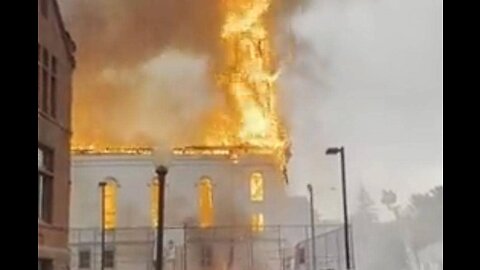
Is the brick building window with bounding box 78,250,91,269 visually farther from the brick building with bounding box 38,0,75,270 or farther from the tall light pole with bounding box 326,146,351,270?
the tall light pole with bounding box 326,146,351,270

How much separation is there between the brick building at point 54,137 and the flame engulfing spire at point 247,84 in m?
0.79

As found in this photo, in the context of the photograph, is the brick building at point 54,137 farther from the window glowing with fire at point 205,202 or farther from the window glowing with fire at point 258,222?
the window glowing with fire at point 258,222

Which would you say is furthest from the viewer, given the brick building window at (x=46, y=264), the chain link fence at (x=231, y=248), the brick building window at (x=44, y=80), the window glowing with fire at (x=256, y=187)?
the window glowing with fire at (x=256, y=187)

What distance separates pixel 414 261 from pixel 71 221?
5.33ft

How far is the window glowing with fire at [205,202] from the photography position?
3.58 meters

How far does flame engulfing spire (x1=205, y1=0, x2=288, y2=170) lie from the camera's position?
3.58 metres

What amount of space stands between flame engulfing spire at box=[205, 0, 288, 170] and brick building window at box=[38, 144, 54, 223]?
2.95 ft

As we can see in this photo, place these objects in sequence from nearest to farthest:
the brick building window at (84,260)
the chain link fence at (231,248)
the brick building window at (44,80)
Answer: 1. the brick building window at (44,80)
2. the brick building window at (84,260)
3. the chain link fence at (231,248)

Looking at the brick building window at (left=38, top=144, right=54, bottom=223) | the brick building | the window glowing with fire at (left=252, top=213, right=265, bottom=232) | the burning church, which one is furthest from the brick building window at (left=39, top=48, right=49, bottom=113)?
the window glowing with fire at (left=252, top=213, right=265, bottom=232)

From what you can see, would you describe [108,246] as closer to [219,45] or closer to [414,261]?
[219,45]

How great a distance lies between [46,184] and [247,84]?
49.3 inches

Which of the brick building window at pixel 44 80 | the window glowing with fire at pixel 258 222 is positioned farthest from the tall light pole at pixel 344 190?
the brick building window at pixel 44 80

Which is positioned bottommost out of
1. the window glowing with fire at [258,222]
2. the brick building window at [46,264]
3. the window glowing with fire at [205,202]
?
the brick building window at [46,264]
